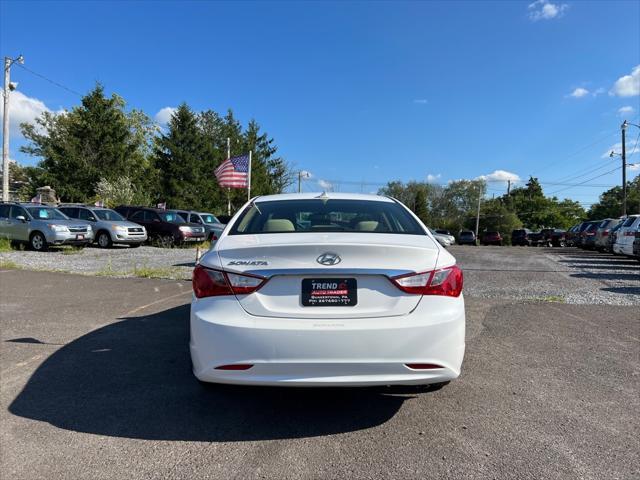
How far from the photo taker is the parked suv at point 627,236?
49.5 feet

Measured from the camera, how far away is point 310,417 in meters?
3.33

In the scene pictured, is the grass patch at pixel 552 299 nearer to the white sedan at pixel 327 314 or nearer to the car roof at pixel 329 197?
the car roof at pixel 329 197

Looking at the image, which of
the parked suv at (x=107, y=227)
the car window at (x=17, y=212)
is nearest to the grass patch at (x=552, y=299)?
the parked suv at (x=107, y=227)

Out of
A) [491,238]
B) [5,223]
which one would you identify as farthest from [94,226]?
[491,238]

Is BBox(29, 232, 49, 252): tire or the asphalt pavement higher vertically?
BBox(29, 232, 49, 252): tire

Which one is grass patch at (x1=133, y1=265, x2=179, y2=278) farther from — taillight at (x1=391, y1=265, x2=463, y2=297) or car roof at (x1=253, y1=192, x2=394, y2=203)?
taillight at (x1=391, y1=265, x2=463, y2=297)

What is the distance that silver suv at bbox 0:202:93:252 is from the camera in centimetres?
1588

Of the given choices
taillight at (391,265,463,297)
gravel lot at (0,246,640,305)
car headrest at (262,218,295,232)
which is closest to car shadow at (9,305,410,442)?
taillight at (391,265,463,297)

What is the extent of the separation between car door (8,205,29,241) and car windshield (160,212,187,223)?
18.0 ft

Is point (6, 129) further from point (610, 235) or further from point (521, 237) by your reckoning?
point (521, 237)

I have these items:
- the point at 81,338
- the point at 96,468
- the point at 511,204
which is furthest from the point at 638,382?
the point at 511,204

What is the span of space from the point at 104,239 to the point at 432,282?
17819 mm

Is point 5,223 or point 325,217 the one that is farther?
point 5,223

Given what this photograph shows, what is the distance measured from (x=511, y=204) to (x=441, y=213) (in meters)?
15.2
